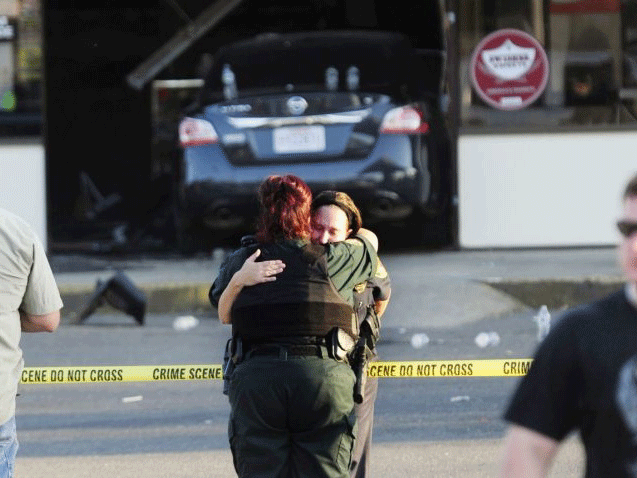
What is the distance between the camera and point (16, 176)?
1482cm

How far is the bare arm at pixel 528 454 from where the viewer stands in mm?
3355

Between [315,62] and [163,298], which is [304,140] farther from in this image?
[163,298]

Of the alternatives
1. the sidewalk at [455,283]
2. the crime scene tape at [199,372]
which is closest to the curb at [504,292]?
the sidewalk at [455,283]

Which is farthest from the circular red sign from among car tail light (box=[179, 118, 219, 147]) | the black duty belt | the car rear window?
the black duty belt

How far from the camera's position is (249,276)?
18.1 feet

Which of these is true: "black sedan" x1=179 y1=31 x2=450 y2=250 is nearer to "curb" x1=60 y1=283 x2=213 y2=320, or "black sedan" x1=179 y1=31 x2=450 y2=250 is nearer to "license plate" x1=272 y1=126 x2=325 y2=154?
"license plate" x1=272 y1=126 x2=325 y2=154

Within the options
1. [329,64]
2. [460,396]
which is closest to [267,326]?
[460,396]

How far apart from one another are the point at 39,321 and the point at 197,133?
26.3 feet

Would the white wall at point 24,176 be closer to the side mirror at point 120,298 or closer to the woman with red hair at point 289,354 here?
the side mirror at point 120,298

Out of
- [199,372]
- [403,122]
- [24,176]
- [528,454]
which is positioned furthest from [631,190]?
[24,176]

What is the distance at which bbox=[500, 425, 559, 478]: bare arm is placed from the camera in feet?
11.0

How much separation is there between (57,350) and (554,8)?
552cm

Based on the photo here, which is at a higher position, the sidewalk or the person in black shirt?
the person in black shirt

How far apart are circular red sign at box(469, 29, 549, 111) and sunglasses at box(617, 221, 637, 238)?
11.1 metres
